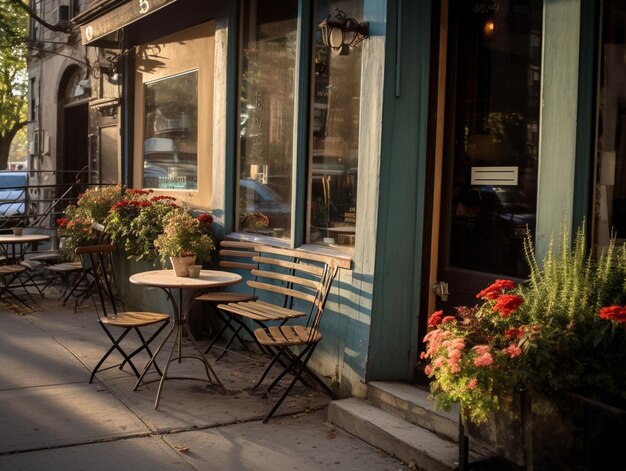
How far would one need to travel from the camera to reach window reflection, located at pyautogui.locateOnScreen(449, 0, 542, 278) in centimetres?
472

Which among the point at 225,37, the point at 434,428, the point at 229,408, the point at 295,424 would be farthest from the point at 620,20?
the point at 225,37

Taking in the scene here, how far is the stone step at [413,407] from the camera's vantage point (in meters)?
4.48

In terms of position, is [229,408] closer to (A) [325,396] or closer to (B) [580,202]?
(A) [325,396]

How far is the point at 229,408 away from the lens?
5.30 meters

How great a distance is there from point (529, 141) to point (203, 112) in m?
4.65

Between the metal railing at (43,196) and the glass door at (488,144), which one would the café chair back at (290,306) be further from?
the metal railing at (43,196)

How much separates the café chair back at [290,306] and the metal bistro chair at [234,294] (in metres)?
0.15

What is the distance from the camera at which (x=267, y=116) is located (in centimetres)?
730

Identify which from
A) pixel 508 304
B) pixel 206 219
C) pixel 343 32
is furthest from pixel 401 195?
pixel 206 219

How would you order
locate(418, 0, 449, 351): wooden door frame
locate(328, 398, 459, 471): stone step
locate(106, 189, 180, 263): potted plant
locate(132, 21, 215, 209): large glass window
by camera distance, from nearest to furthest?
locate(328, 398, 459, 471): stone step, locate(418, 0, 449, 351): wooden door frame, locate(106, 189, 180, 263): potted plant, locate(132, 21, 215, 209): large glass window

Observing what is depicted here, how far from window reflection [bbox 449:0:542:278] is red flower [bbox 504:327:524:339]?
1.26 metres

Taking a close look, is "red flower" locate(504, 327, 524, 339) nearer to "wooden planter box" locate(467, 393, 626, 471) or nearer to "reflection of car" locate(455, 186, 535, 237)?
"wooden planter box" locate(467, 393, 626, 471)

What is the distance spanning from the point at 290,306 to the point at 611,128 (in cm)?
308

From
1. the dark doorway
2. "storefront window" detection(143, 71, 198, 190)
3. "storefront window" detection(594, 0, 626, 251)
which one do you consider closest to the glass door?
"storefront window" detection(594, 0, 626, 251)
